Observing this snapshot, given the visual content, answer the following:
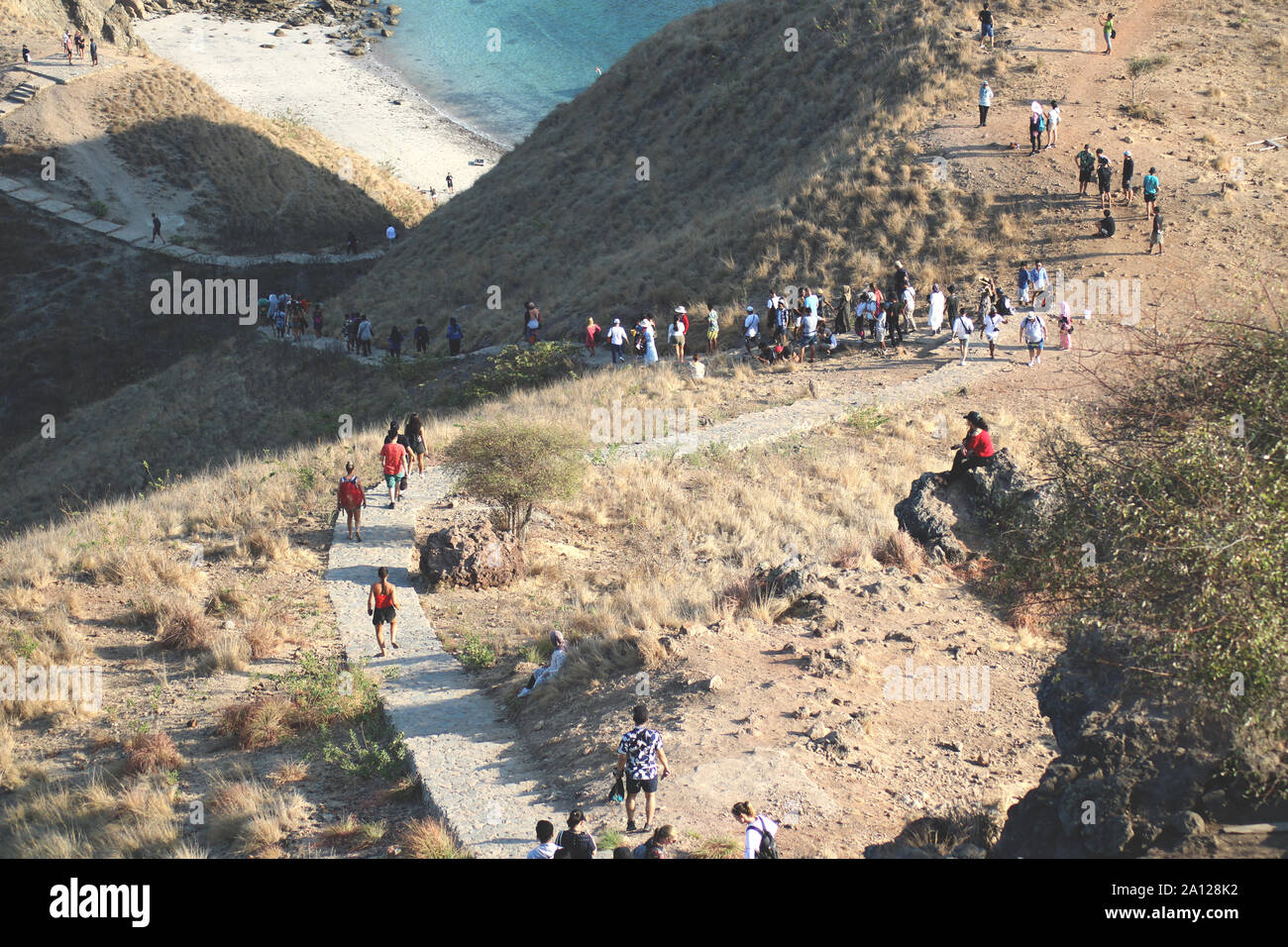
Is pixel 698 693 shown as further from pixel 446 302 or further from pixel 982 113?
pixel 446 302

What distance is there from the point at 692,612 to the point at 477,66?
85.6 m

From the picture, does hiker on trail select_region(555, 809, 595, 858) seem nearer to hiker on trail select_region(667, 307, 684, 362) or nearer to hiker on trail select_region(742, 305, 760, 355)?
hiker on trail select_region(742, 305, 760, 355)

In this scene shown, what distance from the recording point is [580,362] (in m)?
30.5

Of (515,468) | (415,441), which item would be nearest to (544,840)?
(515,468)

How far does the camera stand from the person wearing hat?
94.8 feet

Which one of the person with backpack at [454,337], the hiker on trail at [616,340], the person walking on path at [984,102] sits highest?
the person walking on path at [984,102]

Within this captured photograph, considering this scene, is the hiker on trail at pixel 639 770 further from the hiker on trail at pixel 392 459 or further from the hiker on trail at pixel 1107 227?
the hiker on trail at pixel 1107 227

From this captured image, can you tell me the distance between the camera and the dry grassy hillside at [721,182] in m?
31.8

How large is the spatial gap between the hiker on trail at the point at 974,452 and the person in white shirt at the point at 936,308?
12.1 meters

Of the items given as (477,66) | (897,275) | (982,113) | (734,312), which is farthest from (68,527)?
(477,66)

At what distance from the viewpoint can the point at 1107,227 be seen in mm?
28625

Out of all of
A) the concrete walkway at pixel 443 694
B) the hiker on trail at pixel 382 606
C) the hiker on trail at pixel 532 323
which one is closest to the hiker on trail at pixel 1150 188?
the concrete walkway at pixel 443 694

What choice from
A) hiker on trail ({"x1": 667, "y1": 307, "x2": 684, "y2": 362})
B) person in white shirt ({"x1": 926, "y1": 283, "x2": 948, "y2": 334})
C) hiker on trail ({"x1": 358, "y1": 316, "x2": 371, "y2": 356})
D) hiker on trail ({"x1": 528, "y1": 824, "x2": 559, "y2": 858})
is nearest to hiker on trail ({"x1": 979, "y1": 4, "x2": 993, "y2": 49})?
person in white shirt ({"x1": 926, "y1": 283, "x2": 948, "y2": 334})

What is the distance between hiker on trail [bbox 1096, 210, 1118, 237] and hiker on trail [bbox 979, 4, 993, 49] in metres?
11.1
